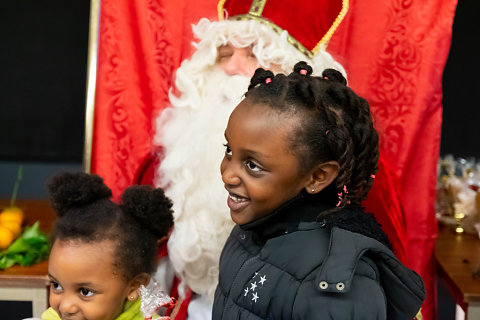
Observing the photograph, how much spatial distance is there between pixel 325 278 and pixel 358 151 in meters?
0.30

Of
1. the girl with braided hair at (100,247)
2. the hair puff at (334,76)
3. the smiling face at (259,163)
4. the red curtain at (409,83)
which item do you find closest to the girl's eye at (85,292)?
the girl with braided hair at (100,247)

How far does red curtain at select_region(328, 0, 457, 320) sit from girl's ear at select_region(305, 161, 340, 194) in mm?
1422

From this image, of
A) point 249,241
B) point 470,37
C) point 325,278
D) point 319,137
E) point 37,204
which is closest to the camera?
point 325,278

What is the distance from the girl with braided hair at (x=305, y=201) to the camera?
3.68 feet

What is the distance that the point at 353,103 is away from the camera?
1199 millimetres

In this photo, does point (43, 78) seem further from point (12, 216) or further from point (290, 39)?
point (290, 39)

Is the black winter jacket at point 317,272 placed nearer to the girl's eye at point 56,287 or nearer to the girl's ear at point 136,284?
the girl's ear at point 136,284

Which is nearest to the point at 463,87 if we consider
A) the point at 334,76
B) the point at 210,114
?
the point at 210,114

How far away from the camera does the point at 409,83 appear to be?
257 centimetres

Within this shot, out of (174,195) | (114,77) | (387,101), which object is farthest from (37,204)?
(387,101)

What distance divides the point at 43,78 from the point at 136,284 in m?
2.32

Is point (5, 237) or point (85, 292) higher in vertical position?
point (85, 292)

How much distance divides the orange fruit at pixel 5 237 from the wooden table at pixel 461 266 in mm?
1733

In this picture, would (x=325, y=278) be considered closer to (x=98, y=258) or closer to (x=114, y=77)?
(x=98, y=258)
